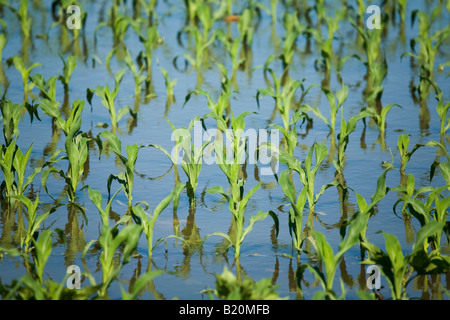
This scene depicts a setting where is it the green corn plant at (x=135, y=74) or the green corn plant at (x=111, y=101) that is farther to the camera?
the green corn plant at (x=135, y=74)

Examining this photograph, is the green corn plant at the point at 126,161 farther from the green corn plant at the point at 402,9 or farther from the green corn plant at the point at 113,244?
the green corn plant at the point at 402,9

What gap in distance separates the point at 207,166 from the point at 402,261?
2644 mm

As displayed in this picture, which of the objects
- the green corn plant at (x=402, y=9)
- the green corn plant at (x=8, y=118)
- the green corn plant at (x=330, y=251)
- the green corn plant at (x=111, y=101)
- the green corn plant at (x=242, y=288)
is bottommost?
the green corn plant at (x=242, y=288)

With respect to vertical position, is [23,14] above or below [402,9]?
below

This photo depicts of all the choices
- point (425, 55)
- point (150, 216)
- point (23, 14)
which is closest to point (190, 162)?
point (150, 216)

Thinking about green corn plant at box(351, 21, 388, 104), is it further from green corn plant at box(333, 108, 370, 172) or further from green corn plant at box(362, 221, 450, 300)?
green corn plant at box(362, 221, 450, 300)

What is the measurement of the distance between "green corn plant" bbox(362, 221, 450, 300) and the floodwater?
1.00 ft

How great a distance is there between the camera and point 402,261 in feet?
11.0

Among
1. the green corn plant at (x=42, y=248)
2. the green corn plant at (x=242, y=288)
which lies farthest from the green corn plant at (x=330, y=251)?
the green corn plant at (x=42, y=248)

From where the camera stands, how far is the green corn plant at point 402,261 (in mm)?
3338

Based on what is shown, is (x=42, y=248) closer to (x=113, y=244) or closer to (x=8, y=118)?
(x=113, y=244)

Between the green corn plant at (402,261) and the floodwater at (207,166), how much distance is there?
1.00 ft

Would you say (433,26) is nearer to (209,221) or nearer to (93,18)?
(93,18)

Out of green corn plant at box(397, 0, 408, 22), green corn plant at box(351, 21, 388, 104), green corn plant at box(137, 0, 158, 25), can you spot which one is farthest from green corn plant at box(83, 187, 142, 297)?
green corn plant at box(397, 0, 408, 22)
